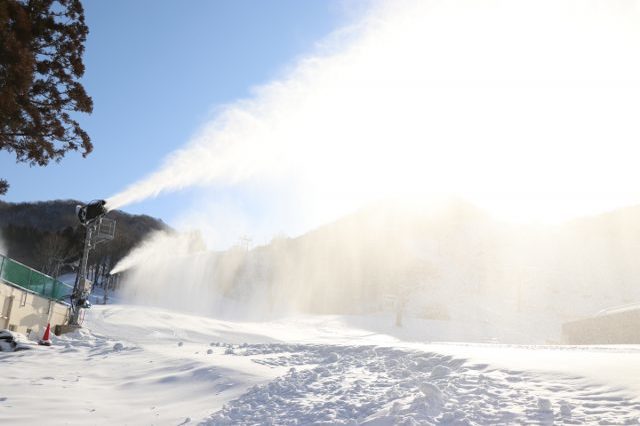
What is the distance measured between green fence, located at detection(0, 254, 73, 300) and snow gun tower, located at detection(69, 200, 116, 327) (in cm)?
76

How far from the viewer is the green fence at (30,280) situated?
16391 millimetres

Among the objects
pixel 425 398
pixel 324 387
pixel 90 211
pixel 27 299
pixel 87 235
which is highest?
pixel 90 211

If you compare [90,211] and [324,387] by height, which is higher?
[90,211]

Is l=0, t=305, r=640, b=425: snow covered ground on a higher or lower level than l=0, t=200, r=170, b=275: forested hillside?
lower

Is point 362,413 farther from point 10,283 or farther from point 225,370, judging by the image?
point 10,283

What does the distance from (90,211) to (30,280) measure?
462 centimetres

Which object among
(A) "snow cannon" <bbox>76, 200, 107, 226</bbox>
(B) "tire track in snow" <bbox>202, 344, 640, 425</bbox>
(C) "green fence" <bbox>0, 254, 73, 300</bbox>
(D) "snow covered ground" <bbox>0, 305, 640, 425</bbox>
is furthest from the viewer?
(A) "snow cannon" <bbox>76, 200, 107, 226</bbox>

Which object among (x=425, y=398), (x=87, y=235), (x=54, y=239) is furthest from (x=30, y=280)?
(x=54, y=239)

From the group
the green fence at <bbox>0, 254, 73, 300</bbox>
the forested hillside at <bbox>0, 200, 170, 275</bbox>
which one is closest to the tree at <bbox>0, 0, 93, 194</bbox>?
the green fence at <bbox>0, 254, 73, 300</bbox>

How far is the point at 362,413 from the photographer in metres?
7.18

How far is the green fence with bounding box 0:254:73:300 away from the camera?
53.8 feet

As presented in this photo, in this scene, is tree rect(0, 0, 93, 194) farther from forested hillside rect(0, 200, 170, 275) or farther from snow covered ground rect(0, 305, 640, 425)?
forested hillside rect(0, 200, 170, 275)

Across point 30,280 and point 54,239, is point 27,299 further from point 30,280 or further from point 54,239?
point 54,239

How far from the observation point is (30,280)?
60.4ft
